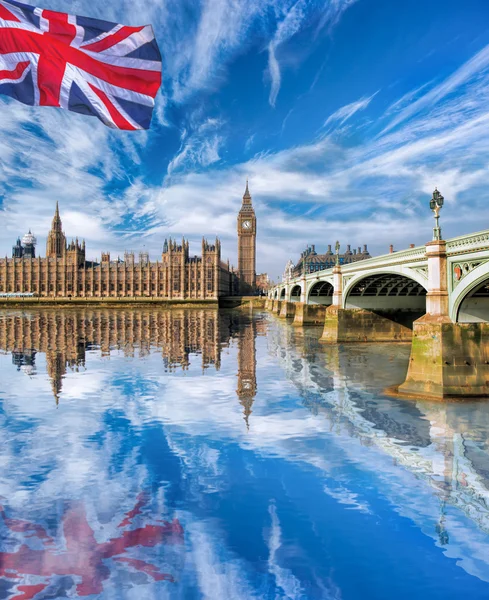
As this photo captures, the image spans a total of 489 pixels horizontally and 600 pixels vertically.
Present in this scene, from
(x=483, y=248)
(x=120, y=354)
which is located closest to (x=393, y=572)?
(x=483, y=248)

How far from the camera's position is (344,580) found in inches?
253

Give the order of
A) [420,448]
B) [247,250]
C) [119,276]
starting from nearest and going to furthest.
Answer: [420,448], [119,276], [247,250]

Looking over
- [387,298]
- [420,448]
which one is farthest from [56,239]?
[420,448]

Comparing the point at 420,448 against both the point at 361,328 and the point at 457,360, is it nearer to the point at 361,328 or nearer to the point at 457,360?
the point at 457,360

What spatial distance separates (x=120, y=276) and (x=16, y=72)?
130121mm

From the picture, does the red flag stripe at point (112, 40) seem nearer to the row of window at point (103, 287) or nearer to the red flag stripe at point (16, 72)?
the red flag stripe at point (16, 72)

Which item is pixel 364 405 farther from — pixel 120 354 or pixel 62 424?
pixel 120 354

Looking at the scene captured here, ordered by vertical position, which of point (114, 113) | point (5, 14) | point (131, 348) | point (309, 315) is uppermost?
point (5, 14)

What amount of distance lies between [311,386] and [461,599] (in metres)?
12.7

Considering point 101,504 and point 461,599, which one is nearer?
point 461,599

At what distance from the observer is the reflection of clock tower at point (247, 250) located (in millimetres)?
169938

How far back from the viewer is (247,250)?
172 meters

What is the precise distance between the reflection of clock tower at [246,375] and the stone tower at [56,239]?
5307 inches

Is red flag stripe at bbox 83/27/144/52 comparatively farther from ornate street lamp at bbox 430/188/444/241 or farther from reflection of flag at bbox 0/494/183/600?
ornate street lamp at bbox 430/188/444/241
